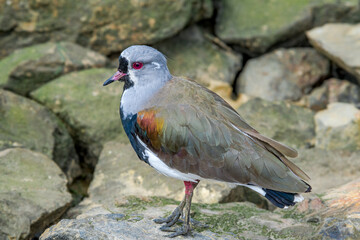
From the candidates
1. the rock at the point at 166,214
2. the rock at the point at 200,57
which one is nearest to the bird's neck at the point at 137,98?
the rock at the point at 166,214

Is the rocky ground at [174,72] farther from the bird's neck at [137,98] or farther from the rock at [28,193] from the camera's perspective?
the bird's neck at [137,98]

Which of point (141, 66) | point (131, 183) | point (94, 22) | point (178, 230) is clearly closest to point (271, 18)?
point (94, 22)

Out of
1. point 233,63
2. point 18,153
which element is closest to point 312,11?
point 233,63

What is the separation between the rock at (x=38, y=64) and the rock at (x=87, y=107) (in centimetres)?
32

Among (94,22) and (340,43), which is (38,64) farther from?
(340,43)

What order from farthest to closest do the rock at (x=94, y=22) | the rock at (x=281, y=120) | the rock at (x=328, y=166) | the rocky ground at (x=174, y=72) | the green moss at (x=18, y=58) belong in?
1. the rock at (x=94, y=22)
2. the green moss at (x=18, y=58)
3. the rock at (x=281, y=120)
4. the rock at (x=328, y=166)
5. the rocky ground at (x=174, y=72)

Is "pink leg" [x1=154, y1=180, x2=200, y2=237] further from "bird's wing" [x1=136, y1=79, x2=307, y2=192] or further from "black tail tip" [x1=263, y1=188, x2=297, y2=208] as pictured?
"black tail tip" [x1=263, y1=188, x2=297, y2=208]

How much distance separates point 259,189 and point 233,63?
5.50 meters

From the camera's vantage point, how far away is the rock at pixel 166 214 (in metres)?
4.57

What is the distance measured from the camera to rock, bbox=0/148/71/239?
5449mm

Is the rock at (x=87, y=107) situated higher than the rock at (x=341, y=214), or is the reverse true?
the rock at (x=341, y=214)

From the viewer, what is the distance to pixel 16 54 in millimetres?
8492

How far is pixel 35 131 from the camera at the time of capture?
278 inches

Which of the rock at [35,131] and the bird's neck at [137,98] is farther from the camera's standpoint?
the rock at [35,131]
